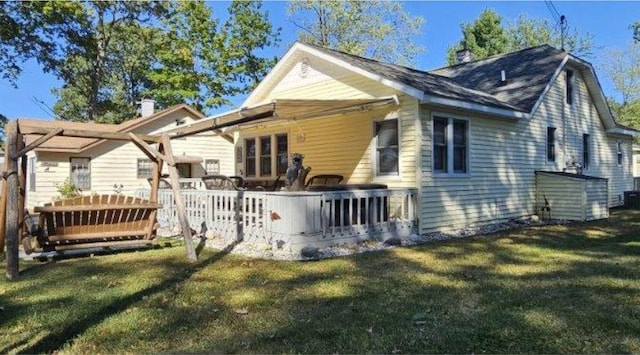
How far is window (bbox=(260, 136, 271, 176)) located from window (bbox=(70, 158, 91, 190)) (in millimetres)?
7332

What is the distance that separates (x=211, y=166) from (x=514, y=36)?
97.6ft

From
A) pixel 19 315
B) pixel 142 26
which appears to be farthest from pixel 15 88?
pixel 19 315

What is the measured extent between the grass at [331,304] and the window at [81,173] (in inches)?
452

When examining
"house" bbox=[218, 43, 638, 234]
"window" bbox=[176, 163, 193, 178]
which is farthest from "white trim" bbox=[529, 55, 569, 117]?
"window" bbox=[176, 163, 193, 178]

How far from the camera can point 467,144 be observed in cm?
1080

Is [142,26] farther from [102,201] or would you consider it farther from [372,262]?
[372,262]

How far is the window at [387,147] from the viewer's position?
33.9 ft

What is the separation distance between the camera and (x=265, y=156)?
14.4 m

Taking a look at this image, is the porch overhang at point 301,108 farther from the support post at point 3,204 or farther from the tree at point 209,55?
the tree at point 209,55

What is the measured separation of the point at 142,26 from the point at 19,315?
92.0 feet

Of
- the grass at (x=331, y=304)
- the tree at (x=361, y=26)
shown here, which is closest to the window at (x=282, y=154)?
the grass at (x=331, y=304)

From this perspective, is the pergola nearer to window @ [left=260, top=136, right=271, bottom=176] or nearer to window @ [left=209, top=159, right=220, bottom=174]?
window @ [left=260, top=136, right=271, bottom=176]

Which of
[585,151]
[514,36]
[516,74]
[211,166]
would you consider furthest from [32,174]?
[514,36]

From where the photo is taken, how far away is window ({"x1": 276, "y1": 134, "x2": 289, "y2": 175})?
13637 mm
